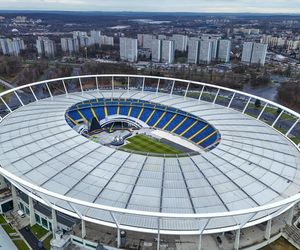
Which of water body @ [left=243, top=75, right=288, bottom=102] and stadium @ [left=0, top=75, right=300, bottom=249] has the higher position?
stadium @ [left=0, top=75, right=300, bottom=249]

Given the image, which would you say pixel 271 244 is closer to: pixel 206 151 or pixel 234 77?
pixel 206 151

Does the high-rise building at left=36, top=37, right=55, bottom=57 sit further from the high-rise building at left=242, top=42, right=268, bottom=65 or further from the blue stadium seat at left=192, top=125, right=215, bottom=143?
the blue stadium seat at left=192, top=125, right=215, bottom=143

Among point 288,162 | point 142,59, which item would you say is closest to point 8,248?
point 288,162

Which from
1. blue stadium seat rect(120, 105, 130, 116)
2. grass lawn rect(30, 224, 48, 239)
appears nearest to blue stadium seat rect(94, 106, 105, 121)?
blue stadium seat rect(120, 105, 130, 116)

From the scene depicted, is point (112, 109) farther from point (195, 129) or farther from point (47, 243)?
point (47, 243)

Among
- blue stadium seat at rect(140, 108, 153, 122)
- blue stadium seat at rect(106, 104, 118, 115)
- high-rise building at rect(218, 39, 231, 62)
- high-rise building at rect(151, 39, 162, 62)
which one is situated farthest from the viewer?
high-rise building at rect(218, 39, 231, 62)

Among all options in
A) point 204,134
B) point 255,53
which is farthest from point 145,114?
point 255,53

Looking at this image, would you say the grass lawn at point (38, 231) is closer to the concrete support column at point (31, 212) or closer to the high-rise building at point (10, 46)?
the concrete support column at point (31, 212)
